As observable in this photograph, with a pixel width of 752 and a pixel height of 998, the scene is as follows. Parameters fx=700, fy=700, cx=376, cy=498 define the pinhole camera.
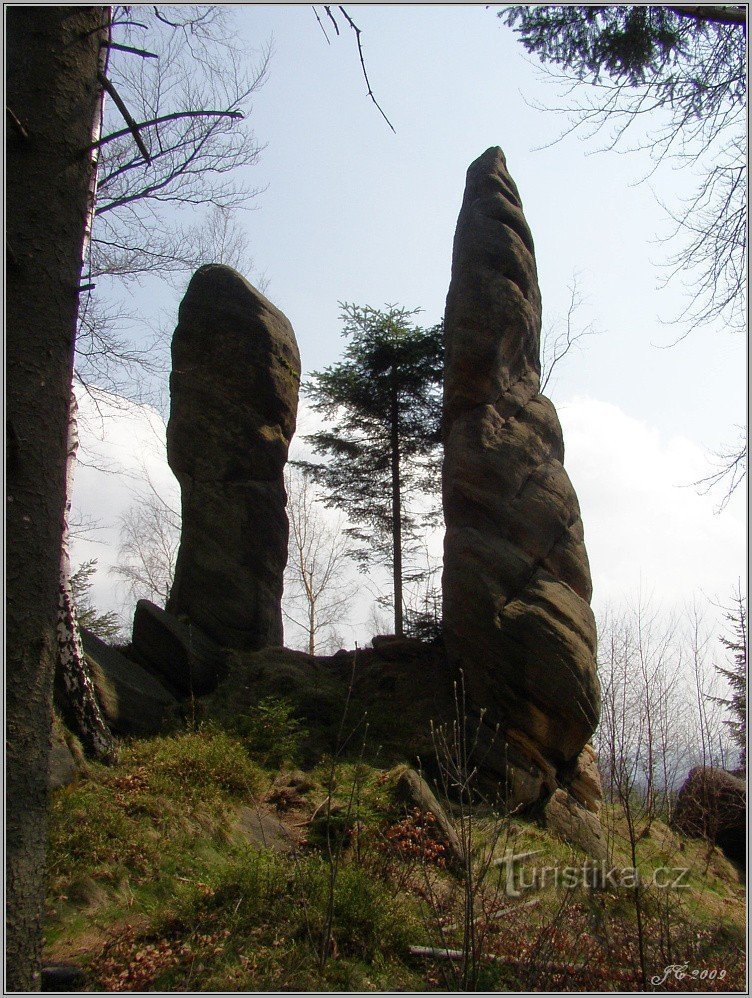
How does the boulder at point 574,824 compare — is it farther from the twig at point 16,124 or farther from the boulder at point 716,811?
the twig at point 16,124

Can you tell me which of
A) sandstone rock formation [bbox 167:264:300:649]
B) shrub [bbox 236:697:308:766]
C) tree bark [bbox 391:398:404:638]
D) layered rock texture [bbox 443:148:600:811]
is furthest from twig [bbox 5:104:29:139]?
tree bark [bbox 391:398:404:638]

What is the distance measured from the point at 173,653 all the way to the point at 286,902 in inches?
228

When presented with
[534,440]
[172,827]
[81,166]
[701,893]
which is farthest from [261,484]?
[81,166]

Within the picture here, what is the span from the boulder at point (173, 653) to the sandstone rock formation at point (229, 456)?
990 millimetres

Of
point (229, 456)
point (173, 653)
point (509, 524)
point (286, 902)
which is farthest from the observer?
point (229, 456)

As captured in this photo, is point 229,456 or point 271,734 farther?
point 229,456

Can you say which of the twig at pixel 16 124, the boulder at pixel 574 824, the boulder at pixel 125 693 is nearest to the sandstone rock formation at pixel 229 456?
the boulder at pixel 125 693

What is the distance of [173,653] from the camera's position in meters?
10.4

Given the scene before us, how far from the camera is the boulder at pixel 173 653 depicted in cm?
1034

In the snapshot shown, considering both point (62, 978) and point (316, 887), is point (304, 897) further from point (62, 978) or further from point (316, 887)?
point (62, 978)

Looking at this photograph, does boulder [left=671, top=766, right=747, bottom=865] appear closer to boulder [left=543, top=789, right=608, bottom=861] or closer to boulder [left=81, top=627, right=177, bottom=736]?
boulder [left=543, top=789, right=608, bottom=861]

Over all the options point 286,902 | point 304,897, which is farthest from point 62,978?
point 304,897

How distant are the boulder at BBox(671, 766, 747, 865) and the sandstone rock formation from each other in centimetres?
820

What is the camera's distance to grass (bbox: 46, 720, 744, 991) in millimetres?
4477
